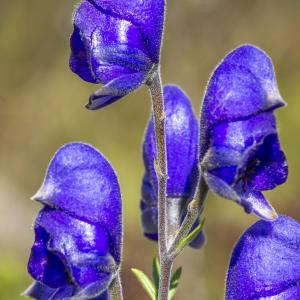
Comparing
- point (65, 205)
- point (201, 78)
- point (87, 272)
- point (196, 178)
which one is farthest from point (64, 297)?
point (201, 78)

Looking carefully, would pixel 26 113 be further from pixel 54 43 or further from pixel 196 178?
pixel 196 178

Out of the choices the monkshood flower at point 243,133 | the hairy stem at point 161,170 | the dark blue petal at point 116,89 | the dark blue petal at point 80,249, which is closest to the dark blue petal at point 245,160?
the monkshood flower at point 243,133

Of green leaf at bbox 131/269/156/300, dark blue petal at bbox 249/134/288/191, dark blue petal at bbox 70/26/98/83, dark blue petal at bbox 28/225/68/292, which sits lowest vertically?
green leaf at bbox 131/269/156/300

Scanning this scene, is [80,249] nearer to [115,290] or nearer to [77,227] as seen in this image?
[77,227]

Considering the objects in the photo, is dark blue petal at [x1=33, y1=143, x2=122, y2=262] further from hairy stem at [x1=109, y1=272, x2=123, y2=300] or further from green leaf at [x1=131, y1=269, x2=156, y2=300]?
green leaf at [x1=131, y1=269, x2=156, y2=300]

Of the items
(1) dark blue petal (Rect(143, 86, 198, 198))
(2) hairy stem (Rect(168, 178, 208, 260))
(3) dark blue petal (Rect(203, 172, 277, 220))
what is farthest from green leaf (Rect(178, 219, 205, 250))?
(1) dark blue petal (Rect(143, 86, 198, 198))

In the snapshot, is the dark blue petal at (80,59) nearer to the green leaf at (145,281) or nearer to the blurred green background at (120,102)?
the green leaf at (145,281)
